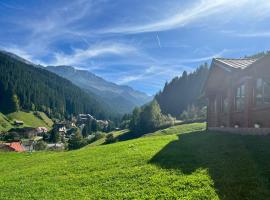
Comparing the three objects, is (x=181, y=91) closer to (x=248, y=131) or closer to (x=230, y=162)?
(x=248, y=131)

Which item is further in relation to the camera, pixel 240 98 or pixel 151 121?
pixel 151 121

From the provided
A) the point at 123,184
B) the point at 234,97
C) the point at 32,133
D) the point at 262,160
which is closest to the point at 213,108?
the point at 234,97

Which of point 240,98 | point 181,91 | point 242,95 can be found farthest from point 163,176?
point 181,91

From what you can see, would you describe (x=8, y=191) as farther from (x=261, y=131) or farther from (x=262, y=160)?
(x=261, y=131)

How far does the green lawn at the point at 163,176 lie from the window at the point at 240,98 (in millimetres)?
5410

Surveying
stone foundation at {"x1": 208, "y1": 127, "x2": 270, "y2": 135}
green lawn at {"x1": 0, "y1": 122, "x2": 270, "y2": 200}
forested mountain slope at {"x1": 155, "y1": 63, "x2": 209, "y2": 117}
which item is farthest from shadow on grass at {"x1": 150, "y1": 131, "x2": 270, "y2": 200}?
forested mountain slope at {"x1": 155, "y1": 63, "x2": 209, "y2": 117}

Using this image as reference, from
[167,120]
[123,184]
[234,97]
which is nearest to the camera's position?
[123,184]

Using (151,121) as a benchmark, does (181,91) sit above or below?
above

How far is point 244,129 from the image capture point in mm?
21219

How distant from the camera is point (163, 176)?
12453mm

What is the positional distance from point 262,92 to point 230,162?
927cm

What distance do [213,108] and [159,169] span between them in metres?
19.7

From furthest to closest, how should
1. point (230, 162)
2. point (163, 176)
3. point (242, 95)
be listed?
point (242, 95), point (230, 162), point (163, 176)

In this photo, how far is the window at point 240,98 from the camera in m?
22.8
